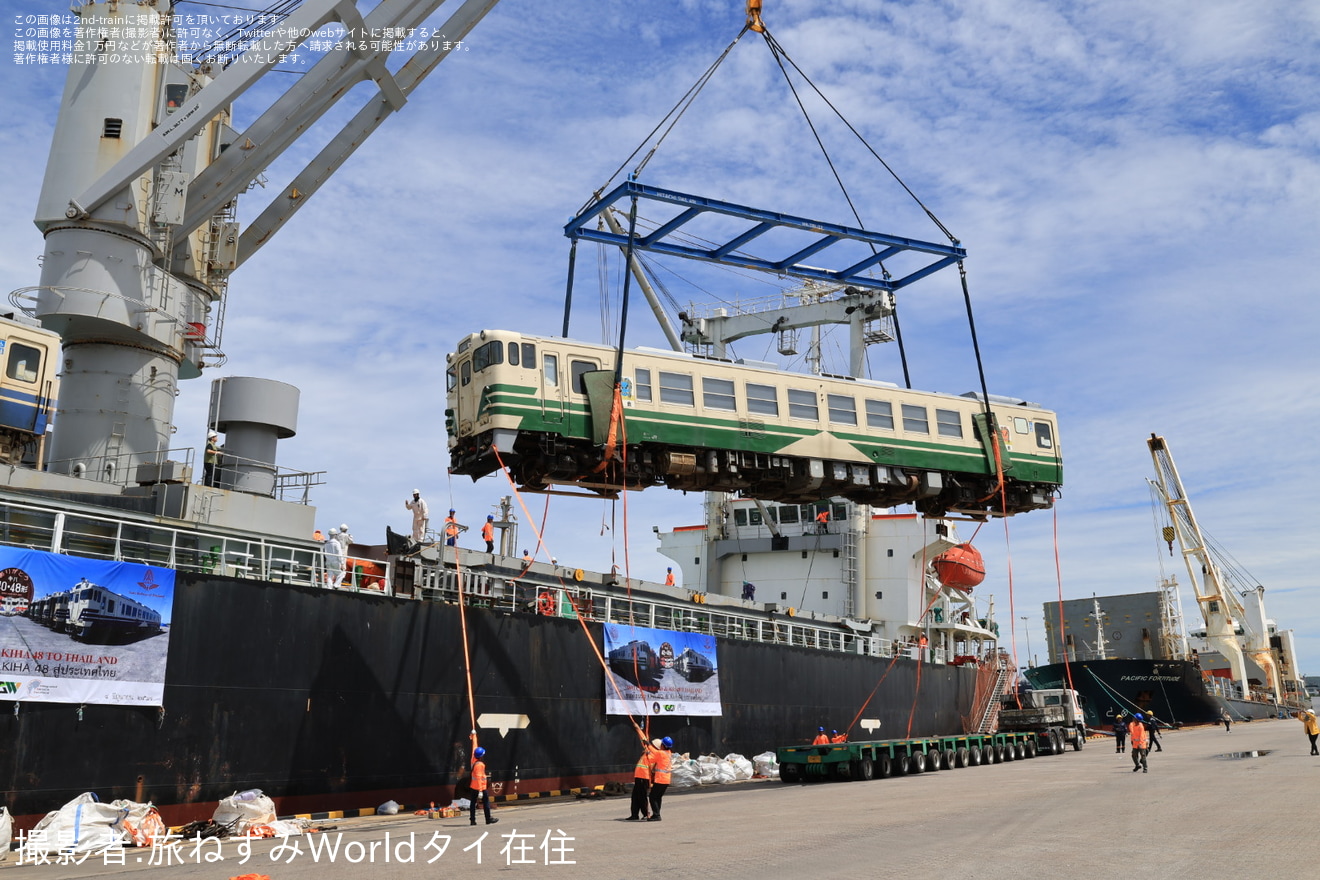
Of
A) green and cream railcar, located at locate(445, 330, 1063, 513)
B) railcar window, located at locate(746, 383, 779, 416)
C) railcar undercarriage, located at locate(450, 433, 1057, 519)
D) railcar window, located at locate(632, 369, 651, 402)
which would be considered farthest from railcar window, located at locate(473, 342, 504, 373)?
railcar window, located at locate(746, 383, 779, 416)

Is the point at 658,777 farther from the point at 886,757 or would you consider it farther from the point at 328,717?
the point at 886,757

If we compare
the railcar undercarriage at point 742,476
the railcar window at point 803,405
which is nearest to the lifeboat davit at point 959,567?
the railcar undercarriage at point 742,476

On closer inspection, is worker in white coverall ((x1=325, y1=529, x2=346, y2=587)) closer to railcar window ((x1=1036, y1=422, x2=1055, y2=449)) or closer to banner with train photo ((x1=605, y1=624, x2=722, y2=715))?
banner with train photo ((x1=605, y1=624, x2=722, y2=715))

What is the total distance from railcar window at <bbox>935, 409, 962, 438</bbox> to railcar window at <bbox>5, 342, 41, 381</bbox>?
20.2 meters

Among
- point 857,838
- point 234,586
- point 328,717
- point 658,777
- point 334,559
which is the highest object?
point 334,559

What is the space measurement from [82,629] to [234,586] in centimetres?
244

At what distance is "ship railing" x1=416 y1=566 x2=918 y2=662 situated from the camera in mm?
21953

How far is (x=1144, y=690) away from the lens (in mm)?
57906

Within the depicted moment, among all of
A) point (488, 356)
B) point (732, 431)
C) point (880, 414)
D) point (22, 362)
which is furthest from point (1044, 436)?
point (22, 362)

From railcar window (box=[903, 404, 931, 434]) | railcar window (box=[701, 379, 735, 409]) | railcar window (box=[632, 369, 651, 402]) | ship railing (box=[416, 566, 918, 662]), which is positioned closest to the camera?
ship railing (box=[416, 566, 918, 662])

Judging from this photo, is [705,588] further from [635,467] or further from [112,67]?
[112,67]

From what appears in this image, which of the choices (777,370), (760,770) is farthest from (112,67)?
(760,770)

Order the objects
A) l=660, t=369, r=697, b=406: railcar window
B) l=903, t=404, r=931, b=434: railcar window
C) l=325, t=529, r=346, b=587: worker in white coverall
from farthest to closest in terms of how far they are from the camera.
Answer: l=903, t=404, r=931, b=434: railcar window → l=660, t=369, r=697, b=406: railcar window → l=325, t=529, r=346, b=587: worker in white coverall

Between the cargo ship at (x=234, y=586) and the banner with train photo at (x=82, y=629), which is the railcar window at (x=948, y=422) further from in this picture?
the banner with train photo at (x=82, y=629)
